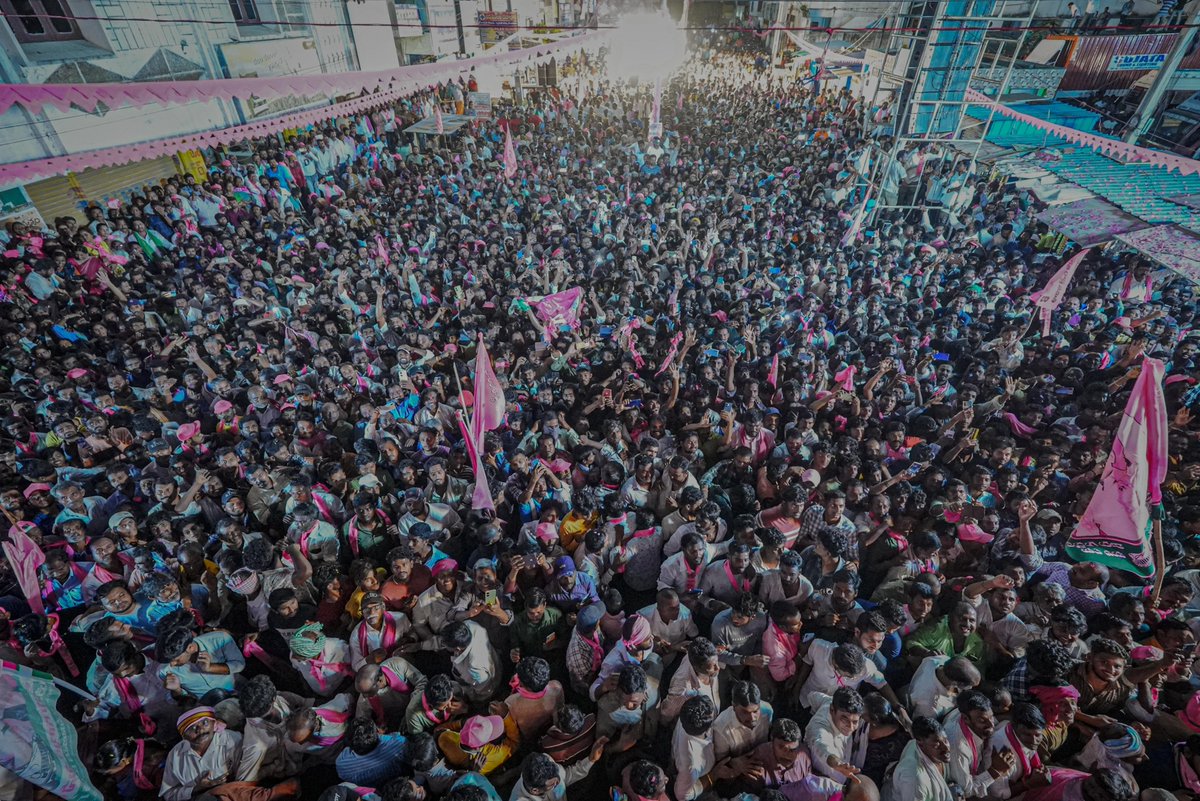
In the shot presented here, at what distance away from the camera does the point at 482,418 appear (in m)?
5.07

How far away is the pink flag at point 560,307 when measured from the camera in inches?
285

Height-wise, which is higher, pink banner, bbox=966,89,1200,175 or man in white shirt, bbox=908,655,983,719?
pink banner, bbox=966,89,1200,175

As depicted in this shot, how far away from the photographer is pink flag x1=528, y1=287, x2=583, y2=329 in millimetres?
7250

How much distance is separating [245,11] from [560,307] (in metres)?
19.4

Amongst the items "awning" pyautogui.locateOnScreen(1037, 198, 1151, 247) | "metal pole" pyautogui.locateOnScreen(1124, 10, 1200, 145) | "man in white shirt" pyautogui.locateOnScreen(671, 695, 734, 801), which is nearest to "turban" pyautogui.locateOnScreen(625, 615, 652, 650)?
"man in white shirt" pyautogui.locateOnScreen(671, 695, 734, 801)

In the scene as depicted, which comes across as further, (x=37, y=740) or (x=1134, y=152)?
(x=1134, y=152)

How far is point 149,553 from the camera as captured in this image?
170 inches

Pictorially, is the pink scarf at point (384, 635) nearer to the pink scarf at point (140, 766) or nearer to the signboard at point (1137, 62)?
the pink scarf at point (140, 766)

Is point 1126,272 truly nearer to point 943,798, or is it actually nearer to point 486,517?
point 943,798

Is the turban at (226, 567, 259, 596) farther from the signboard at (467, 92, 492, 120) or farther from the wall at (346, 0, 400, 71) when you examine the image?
the wall at (346, 0, 400, 71)

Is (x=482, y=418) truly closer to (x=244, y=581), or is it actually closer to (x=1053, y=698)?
(x=244, y=581)

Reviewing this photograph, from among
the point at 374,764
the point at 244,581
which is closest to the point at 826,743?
the point at 374,764

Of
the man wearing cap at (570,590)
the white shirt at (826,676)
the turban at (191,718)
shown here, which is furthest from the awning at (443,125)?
the white shirt at (826,676)

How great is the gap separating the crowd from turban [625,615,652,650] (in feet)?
0.08
